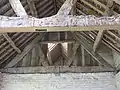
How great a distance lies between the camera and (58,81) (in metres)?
6.39

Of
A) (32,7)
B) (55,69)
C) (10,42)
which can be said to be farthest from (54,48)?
(32,7)

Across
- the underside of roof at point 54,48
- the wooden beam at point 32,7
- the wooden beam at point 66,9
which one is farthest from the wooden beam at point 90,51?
the wooden beam at point 66,9

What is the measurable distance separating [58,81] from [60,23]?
3.31 metres

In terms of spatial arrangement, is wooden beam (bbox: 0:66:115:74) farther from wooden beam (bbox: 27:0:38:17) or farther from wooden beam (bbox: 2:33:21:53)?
wooden beam (bbox: 27:0:38:17)

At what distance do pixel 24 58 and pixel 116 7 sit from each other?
146 inches

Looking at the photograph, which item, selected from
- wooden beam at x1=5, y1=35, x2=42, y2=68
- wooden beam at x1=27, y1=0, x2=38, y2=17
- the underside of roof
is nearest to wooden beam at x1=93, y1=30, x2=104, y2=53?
the underside of roof

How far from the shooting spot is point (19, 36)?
606 cm

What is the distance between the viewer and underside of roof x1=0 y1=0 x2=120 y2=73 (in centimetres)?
584

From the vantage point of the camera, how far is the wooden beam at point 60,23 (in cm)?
343

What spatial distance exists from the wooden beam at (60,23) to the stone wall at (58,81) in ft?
10.2

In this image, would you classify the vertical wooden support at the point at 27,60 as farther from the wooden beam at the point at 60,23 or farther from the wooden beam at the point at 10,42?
the wooden beam at the point at 60,23

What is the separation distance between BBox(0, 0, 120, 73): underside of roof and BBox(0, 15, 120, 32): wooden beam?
2018mm

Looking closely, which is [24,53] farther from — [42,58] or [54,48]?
[54,48]

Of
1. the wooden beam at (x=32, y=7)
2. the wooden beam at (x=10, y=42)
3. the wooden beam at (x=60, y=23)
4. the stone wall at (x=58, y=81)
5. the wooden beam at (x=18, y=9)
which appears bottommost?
the stone wall at (x=58, y=81)
